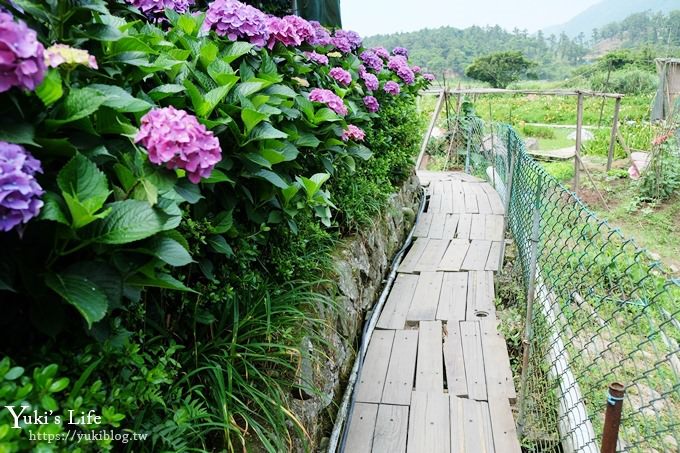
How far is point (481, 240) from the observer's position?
468 centimetres

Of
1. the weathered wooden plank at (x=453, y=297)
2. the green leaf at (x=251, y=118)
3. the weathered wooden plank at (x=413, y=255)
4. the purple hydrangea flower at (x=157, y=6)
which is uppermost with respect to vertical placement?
the purple hydrangea flower at (x=157, y=6)

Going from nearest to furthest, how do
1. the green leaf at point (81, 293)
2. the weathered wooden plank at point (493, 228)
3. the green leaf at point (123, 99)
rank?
the green leaf at point (81, 293)
the green leaf at point (123, 99)
the weathered wooden plank at point (493, 228)

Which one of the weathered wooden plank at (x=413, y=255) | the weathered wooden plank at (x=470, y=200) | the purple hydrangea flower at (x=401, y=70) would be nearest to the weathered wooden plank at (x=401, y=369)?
the weathered wooden plank at (x=413, y=255)

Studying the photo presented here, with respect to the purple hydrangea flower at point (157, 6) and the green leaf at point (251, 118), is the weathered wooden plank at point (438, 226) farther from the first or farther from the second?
the green leaf at point (251, 118)

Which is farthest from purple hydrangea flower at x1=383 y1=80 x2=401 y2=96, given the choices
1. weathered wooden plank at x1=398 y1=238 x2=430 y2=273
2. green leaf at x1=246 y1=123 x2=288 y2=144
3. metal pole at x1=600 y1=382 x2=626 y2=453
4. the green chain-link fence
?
metal pole at x1=600 y1=382 x2=626 y2=453

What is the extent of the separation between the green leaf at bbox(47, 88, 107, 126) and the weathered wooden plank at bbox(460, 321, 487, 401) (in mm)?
2191

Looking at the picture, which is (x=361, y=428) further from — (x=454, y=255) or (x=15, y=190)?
(x=454, y=255)

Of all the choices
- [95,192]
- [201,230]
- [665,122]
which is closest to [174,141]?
[95,192]

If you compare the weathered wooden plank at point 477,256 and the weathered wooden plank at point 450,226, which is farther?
the weathered wooden plank at point 450,226

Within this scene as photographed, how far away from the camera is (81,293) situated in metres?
0.95

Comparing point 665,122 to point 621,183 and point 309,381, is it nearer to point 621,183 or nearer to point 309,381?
point 621,183

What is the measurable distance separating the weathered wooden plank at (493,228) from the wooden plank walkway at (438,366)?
0.14 meters

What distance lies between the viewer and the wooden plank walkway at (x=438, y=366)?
224 centimetres

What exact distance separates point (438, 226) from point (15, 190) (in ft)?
14.9
